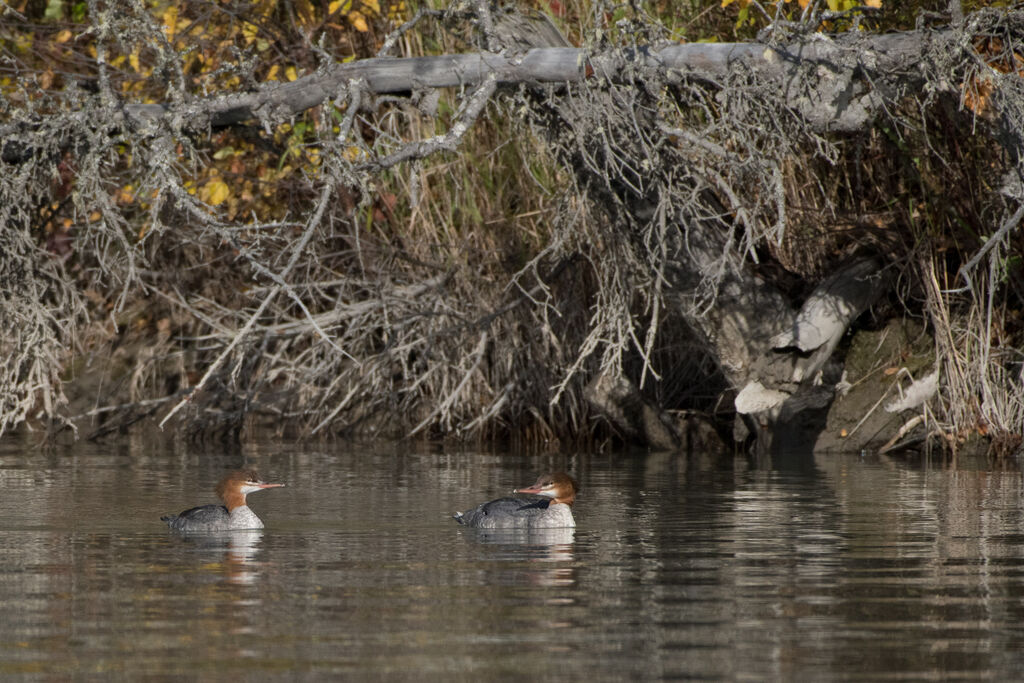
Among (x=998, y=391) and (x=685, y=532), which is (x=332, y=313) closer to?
(x=998, y=391)

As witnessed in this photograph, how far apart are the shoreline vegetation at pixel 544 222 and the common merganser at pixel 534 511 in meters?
1.69

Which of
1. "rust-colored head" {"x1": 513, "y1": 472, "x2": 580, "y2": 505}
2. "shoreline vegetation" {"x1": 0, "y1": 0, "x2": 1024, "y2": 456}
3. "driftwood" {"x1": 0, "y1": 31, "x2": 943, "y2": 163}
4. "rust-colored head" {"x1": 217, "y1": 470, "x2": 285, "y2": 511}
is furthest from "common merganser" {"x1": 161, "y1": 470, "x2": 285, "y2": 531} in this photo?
"driftwood" {"x1": 0, "y1": 31, "x2": 943, "y2": 163}

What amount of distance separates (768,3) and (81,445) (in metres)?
7.99

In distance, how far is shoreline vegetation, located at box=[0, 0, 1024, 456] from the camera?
1244 cm

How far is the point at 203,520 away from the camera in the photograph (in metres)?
9.75

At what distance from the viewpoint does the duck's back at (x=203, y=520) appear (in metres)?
9.70

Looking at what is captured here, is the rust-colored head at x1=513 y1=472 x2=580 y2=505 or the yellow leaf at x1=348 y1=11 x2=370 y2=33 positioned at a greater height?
the yellow leaf at x1=348 y1=11 x2=370 y2=33

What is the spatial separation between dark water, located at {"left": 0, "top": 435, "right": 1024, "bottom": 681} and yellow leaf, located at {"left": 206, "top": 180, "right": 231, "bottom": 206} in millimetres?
4488

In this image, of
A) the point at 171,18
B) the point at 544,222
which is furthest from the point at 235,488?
the point at 171,18

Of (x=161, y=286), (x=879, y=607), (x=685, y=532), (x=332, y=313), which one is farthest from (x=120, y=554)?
(x=161, y=286)

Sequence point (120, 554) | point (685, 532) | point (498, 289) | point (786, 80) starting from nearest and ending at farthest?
point (120, 554)
point (685, 532)
point (786, 80)
point (498, 289)

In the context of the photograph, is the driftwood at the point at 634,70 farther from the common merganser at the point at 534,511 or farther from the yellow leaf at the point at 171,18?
the yellow leaf at the point at 171,18

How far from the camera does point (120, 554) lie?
875cm

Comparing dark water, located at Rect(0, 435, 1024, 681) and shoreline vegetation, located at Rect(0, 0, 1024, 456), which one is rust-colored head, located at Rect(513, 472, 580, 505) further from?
shoreline vegetation, located at Rect(0, 0, 1024, 456)
